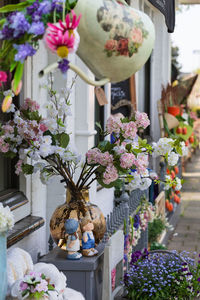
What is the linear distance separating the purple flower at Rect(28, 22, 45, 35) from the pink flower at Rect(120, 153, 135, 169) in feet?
4.80

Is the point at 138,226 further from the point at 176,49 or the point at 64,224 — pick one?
the point at 176,49

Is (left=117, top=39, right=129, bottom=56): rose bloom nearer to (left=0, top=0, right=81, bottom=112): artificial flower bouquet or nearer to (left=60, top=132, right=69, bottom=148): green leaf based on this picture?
(left=0, top=0, right=81, bottom=112): artificial flower bouquet

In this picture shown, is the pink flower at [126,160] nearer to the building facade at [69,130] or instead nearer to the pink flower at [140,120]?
the pink flower at [140,120]

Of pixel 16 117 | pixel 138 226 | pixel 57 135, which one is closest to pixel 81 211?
pixel 57 135

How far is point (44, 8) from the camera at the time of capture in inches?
58.2

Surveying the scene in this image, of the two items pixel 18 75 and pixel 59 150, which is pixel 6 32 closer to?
pixel 18 75

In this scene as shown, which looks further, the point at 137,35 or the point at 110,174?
the point at 110,174

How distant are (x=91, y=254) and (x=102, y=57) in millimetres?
1481

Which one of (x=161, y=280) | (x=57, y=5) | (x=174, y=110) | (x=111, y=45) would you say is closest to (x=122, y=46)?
(x=111, y=45)

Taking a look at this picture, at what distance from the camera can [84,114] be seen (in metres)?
4.03

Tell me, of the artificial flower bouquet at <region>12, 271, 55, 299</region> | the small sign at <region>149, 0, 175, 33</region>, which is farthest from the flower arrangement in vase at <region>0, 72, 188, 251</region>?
the small sign at <region>149, 0, 175, 33</region>

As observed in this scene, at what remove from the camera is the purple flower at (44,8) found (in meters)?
1.47

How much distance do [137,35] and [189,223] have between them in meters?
6.76

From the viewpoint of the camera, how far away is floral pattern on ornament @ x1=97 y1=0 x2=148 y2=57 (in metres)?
1.76
